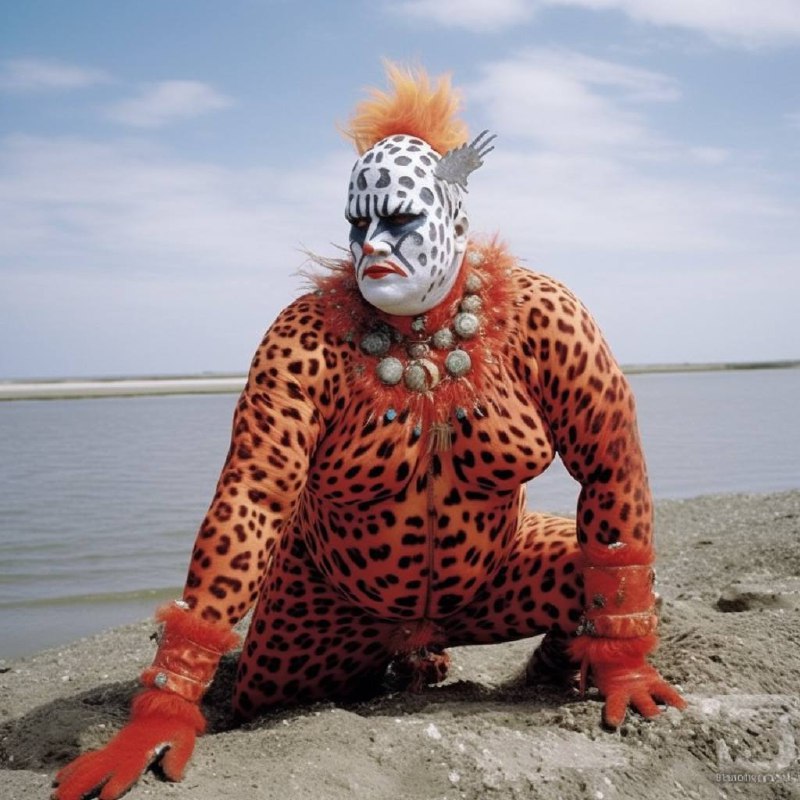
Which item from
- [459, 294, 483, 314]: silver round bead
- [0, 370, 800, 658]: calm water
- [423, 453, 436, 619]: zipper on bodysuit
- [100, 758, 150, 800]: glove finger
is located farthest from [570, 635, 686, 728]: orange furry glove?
[0, 370, 800, 658]: calm water

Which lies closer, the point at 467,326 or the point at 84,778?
the point at 84,778

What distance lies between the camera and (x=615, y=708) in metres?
2.72

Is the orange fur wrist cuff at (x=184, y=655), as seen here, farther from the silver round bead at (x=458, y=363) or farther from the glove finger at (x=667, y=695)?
the glove finger at (x=667, y=695)

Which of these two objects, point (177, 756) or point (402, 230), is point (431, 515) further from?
point (177, 756)

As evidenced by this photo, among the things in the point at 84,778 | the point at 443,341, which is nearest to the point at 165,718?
the point at 84,778

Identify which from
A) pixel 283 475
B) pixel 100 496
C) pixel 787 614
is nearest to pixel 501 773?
pixel 283 475

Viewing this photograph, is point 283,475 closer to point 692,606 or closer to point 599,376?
point 599,376

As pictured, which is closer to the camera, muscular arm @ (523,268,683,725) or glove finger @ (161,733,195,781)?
glove finger @ (161,733,195,781)

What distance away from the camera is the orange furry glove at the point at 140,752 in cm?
234

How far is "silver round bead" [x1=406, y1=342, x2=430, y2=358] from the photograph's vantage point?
2.80 meters

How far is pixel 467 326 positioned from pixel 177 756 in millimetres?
1233

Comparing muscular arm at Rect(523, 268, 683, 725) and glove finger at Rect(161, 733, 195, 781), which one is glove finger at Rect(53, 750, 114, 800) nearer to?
glove finger at Rect(161, 733, 195, 781)

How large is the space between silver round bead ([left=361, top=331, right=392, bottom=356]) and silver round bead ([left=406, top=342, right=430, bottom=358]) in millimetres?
56

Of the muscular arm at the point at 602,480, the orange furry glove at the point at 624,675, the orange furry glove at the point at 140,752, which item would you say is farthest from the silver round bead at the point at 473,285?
the orange furry glove at the point at 140,752
